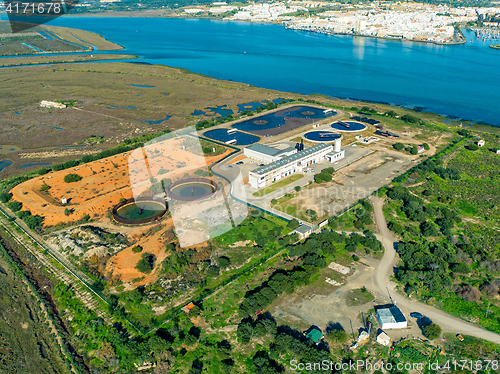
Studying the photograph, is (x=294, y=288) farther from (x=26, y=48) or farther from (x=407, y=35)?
(x=407, y=35)

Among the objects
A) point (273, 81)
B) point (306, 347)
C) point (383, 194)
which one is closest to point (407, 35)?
point (273, 81)

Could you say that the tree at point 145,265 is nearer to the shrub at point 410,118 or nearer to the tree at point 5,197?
the tree at point 5,197

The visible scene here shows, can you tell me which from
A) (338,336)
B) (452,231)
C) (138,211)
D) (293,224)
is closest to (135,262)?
(138,211)

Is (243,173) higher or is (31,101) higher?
(31,101)

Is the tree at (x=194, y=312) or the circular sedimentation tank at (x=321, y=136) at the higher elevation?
the circular sedimentation tank at (x=321, y=136)

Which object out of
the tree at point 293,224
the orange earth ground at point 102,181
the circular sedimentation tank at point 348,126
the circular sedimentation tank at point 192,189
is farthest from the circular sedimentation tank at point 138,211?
the circular sedimentation tank at point 348,126

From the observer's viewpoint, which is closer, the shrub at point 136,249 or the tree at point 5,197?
the shrub at point 136,249

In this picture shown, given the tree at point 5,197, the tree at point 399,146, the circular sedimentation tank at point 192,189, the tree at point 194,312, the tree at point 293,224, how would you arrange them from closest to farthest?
1. the tree at point 194,312
2. the tree at point 293,224
3. the circular sedimentation tank at point 192,189
4. the tree at point 5,197
5. the tree at point 399,146

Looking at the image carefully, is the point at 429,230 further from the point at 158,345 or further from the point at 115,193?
the point at 115,193
